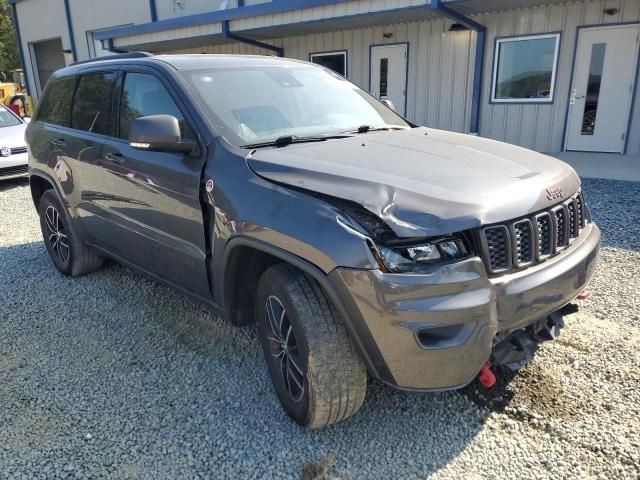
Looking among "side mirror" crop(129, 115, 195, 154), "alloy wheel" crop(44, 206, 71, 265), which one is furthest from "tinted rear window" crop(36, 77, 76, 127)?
Result: "side mirror" crop(129, 115, 195, 154)

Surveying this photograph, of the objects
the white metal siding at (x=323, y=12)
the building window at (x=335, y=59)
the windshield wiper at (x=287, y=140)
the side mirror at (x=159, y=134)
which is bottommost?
the building window at (x=335, y=59)

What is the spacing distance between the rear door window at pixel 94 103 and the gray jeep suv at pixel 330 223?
2 centimetres

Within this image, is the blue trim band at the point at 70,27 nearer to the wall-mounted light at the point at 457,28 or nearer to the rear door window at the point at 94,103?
the wall-mounted light at the point at 457,28

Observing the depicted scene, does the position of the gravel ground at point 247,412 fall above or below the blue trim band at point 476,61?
below

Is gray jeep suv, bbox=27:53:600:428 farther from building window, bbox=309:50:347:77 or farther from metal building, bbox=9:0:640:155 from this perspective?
building window, bbox=309:50:347:77

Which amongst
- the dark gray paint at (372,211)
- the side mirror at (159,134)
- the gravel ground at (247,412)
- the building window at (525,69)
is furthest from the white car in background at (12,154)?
the building window at (525,69)

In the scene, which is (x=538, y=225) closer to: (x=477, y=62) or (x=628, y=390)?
(x=628, y=390)

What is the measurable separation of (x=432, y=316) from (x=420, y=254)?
10.4 inches

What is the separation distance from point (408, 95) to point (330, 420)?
11061 mm

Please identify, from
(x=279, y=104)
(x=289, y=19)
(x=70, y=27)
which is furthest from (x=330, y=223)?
(x=70, y=27)

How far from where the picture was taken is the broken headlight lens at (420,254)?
2.13m

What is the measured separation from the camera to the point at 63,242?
15.8 feet

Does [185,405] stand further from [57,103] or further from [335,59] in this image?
[335,59]

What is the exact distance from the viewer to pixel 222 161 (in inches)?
108
